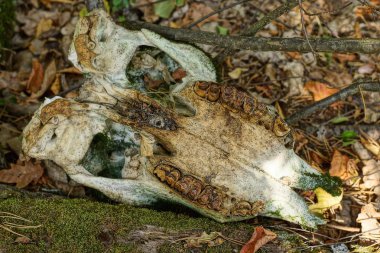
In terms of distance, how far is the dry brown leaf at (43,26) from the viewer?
4438 mm

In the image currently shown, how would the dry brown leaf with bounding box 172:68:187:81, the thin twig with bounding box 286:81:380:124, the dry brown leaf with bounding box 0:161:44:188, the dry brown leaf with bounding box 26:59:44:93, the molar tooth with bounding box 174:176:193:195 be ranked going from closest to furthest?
the molar tooth with bounding box 174:176:193:195, the thin twig with bounding box 286:81:380:124, the dry brown leaf with bounding box 0:161:44:188, the dry brown leaf with bounding box 172:68:187:81, the dry brown leaf with bounding box 26:59:44:93

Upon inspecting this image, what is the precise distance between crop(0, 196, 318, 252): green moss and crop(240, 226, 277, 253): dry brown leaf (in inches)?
2.3

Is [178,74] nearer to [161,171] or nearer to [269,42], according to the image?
[269,42]

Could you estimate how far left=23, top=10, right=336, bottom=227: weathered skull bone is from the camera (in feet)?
9.61

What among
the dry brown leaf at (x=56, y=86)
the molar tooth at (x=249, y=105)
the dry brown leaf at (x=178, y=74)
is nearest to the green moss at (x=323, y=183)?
the molar tooth at (x=249, y=105)

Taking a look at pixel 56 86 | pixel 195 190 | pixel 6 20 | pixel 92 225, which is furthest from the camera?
pixel 6 20

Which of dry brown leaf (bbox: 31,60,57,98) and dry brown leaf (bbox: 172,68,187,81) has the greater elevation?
dry brown leaf (bbox: 172,68,187,81)

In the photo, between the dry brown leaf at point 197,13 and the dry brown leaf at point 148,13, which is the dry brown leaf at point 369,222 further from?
the dry brown leaf at point 148,13

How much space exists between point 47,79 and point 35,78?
0.38 feet

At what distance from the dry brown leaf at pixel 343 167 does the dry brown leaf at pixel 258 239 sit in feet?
3.31

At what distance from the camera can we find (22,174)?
350cm

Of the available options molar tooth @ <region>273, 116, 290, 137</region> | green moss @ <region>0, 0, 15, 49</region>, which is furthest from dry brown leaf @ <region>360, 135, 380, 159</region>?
green moss @ <region>0, 0, 15, 49</region>

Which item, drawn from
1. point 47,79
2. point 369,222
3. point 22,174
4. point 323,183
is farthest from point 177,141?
point 47,79

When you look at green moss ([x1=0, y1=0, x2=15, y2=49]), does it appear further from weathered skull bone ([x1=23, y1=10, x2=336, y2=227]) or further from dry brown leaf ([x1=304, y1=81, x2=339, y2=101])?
dry brown leaf ([x1=304, y1=81, x2=339, y2=101])
